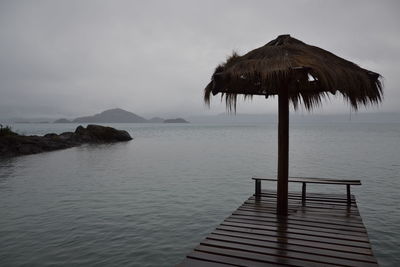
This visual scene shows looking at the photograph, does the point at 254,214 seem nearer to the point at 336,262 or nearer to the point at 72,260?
the point at 336,262

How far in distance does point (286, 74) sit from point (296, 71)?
227mm

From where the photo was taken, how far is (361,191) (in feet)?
53.8

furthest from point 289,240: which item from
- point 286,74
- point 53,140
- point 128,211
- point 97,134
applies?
point 97,134

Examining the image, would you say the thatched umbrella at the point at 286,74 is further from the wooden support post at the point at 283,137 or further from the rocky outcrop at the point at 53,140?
the rocky outcrop at the point at 53,140

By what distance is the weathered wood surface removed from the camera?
5.15 meters

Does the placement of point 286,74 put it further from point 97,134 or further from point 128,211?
point 97,134

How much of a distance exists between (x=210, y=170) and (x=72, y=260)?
1698 cm

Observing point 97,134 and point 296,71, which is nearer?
point 296,71

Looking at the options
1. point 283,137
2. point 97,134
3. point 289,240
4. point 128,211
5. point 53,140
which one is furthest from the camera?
point 97,134

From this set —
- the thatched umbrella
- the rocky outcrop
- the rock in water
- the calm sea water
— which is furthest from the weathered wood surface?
the rock in water

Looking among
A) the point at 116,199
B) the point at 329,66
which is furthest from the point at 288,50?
the point at 116,199

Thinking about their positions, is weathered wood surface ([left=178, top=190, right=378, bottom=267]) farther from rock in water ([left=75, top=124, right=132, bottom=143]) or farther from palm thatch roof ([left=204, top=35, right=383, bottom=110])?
rock in water ([left=75, top=124, right=132, bottom=143])

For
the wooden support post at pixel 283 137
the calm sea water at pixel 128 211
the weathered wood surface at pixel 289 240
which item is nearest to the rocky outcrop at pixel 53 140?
the calm sea water at pixel 128 211

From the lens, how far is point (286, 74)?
6234mm
